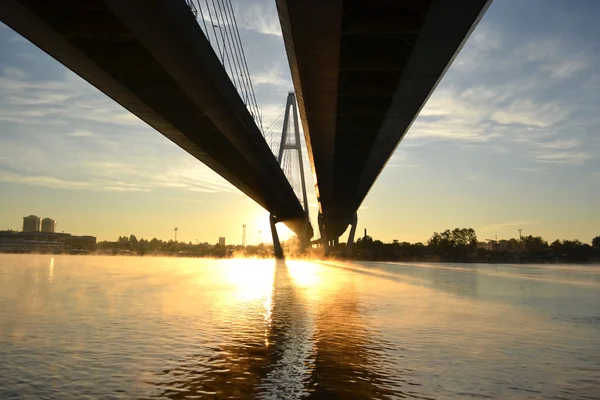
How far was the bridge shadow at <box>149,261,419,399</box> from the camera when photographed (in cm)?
756

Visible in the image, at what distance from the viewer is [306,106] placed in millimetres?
23109

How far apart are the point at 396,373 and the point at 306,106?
51.2 ft

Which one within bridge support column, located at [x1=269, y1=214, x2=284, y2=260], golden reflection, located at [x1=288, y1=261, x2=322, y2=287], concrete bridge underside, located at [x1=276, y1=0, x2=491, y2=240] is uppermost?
concrete bridge underside, located at [x1=276, y1=0, x2=491, y2=240]

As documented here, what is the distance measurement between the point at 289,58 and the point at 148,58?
15.3 feet

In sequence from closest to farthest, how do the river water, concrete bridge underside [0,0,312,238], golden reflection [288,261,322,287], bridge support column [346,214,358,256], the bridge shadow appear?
the bridge shadow
the river water
concrete bridge underside [0,0,312,238]
golden reflection [288,261,322,287]
bridge support column [346,214,358,256]

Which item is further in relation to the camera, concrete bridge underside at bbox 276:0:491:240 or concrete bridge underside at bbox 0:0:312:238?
concrete bridge underside at bbox 0:0:312:238

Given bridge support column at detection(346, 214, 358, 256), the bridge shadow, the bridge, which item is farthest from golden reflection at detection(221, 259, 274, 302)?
bridge support column at detection(346, 214, 358, 256)

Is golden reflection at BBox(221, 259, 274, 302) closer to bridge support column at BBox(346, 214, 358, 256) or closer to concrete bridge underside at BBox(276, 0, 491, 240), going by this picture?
concrete bridge underside at BBox(276, 0, 491, 240)

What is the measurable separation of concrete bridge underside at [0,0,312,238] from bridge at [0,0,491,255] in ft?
0.13

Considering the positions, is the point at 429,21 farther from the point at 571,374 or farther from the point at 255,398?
the point at 255,398

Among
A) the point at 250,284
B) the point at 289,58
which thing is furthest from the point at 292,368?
the point at 250,284

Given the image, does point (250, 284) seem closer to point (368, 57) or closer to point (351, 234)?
point (368, 57)

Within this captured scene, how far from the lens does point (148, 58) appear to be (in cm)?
1892

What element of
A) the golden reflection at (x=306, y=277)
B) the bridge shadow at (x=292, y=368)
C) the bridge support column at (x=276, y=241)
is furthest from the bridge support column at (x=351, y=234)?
the bridge shadow at (x=292, y=368)
